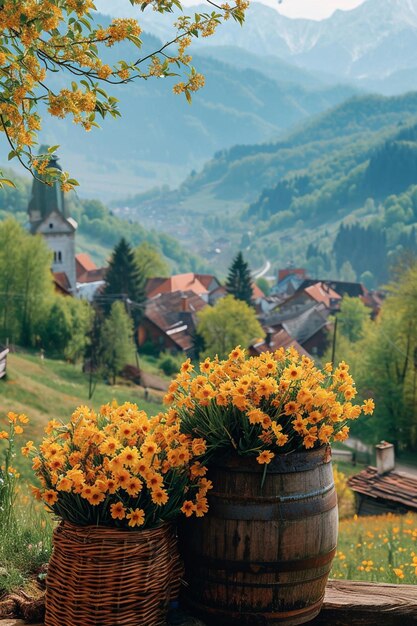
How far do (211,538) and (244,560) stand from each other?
0.21 meters

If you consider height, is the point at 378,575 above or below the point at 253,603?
below

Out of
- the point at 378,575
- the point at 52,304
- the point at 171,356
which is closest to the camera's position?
the point at 378,575

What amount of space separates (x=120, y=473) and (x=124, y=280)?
85.0m

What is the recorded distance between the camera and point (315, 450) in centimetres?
462

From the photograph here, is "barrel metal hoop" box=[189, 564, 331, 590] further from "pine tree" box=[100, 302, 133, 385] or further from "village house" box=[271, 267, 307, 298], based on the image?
"village house" box=[271, 267, 307, 298]

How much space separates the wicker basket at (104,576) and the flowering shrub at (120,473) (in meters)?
0.08

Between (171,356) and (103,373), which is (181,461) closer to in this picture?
(103,373)

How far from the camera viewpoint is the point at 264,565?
4.41 metres

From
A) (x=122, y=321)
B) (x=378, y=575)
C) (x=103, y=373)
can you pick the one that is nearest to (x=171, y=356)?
(x=122, y=321)

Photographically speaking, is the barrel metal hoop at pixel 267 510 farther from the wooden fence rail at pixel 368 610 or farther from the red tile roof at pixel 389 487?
the red tile roof at pixel 389 487

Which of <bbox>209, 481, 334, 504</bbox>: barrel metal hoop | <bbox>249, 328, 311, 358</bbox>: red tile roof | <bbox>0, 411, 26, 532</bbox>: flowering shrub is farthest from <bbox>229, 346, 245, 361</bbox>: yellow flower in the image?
<bbox>249, 328, 311, 358</bbox>: red tile roof

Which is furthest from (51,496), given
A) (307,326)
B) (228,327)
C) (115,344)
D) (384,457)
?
(307,326)

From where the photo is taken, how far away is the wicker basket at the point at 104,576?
432 centimetres

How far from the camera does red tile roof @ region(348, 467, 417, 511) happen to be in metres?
23.5
